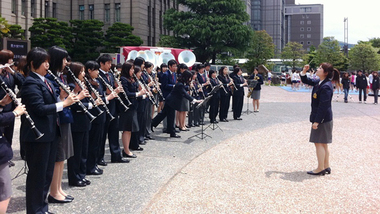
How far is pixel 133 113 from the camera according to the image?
7543 mm

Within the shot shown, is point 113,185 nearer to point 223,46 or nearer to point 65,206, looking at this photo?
point 65,206

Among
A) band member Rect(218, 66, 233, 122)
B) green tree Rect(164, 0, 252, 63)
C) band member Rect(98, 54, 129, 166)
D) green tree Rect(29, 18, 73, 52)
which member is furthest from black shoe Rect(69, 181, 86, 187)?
green tree Rect(29, 18, 73, 52)

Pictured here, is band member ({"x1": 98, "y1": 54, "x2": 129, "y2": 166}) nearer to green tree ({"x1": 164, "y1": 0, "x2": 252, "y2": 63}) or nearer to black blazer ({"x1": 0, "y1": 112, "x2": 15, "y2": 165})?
black blazer ({"x1": 0, "y1": 112, "x2": 15, "y2": 165})

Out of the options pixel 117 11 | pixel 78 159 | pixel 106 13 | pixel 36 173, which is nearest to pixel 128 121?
pixel 78 159

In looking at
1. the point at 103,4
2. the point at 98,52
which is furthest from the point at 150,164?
the point at 103,4

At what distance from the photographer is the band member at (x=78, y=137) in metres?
5.43

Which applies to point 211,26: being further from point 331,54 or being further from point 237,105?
point 331,54

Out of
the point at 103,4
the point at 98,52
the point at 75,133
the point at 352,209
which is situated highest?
the point at 103,4

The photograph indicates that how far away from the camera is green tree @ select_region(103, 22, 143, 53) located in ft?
141

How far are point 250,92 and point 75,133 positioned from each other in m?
12.1

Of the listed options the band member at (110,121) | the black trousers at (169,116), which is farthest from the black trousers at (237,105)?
the band member at (110,121)

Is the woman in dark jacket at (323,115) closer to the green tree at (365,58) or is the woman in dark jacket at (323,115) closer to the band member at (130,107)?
the band member at (130,107)

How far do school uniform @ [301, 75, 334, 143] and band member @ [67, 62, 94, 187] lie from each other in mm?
4098

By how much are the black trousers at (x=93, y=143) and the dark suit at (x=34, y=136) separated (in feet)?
5.72
